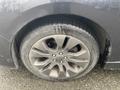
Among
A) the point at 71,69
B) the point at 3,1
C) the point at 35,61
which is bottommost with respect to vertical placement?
the point at 71,69

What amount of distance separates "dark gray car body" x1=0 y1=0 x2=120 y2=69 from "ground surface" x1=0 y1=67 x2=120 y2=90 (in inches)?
25.2

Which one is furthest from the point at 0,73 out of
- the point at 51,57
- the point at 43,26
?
the point at 43,26

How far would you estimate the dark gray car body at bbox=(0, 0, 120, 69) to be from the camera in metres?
1.87

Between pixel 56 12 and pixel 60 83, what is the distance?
95cm

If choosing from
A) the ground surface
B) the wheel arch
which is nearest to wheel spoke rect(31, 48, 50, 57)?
the wheel arch

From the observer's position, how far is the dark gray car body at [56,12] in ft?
6.13

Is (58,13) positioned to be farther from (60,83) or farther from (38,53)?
(60,83)

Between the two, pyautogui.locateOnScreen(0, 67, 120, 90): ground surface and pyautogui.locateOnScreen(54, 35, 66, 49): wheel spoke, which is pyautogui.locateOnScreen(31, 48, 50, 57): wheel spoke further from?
pyautogui.locateOnScreen(0, 67, 120, 90): ground surface

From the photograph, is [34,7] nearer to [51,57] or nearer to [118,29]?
[51,57]

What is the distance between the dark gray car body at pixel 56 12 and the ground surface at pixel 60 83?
25.2 inches

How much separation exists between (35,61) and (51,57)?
182 millimetres

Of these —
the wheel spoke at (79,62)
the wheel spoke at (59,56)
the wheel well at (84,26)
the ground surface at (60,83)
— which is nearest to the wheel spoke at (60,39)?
the wheel spoke at (59,56)

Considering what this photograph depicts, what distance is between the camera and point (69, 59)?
2.25 metres

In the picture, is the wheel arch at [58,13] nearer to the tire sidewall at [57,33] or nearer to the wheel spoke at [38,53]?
the tire sidewall at [57,33]
